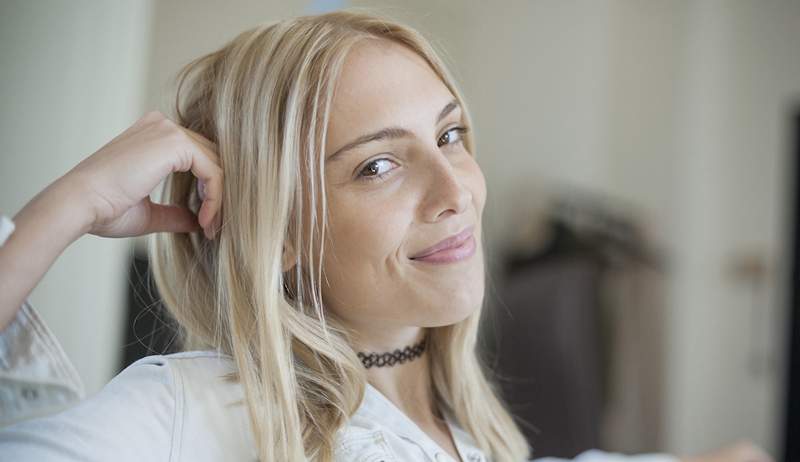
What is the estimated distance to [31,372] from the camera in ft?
2.89

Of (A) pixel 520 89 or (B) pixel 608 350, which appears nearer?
(B) pixel 608 350

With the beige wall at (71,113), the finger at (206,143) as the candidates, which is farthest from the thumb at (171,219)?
the beige wall at (71,113)

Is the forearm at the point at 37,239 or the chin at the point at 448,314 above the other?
the forearm at the point at 37,239

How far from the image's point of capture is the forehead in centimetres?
94

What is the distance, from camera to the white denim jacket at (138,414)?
0.76 meters

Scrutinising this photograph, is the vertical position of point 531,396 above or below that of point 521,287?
below

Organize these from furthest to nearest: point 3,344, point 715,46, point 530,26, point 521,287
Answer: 1. point 530,26
2. point 715,46
3. point 521,287
4. point 3,344

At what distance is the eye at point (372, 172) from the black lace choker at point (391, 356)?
0.27 metres

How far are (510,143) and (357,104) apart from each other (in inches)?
114

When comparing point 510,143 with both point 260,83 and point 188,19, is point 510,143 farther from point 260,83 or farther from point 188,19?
point 260,83

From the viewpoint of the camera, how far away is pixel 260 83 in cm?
94

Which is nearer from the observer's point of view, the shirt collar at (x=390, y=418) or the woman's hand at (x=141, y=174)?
the woman's hand at (x=141, y=174)

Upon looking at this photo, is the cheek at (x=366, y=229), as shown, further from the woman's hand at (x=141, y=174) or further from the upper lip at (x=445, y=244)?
the woman's hand at (x=141, y=174)

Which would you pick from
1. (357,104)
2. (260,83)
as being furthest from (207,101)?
(357,104)
